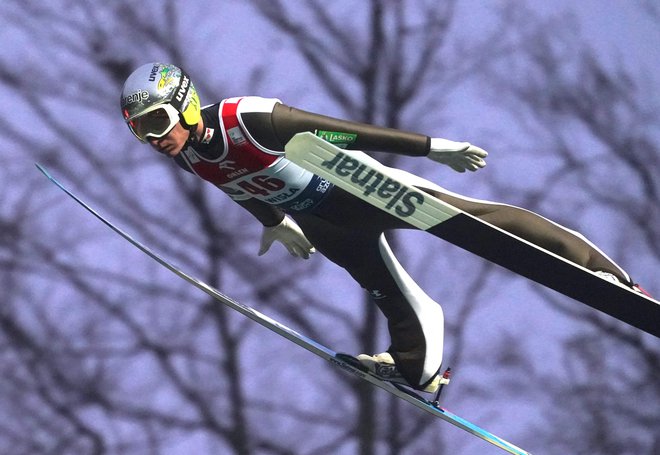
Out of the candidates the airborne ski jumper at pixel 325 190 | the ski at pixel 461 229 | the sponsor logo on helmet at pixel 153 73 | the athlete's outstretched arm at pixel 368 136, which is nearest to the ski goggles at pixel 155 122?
the airborne ski jumper at pixel 325 190

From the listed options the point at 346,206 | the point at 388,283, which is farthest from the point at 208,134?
the point at 388,283

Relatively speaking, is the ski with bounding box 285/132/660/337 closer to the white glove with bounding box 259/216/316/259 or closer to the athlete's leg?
the athlete's leg

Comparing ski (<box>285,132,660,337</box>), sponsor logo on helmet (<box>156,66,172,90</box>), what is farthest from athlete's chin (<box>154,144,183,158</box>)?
ski (<box>285,132,660,337</box>)

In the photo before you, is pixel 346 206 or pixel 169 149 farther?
→ pixel 346 206

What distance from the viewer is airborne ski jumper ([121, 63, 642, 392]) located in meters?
5.04

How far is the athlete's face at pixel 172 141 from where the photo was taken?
5023 millimetres

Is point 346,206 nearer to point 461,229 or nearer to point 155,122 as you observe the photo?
point 461,229

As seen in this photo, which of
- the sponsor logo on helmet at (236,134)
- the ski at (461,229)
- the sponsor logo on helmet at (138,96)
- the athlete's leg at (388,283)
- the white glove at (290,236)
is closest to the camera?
the ski at (461,229)

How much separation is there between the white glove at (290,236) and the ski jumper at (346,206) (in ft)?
0.15

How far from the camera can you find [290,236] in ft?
19.4

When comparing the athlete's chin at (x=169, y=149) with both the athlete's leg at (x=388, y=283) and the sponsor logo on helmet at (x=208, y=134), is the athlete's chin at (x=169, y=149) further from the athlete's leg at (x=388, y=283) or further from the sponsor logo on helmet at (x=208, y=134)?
the athlete's leg at (x=388, y=283)

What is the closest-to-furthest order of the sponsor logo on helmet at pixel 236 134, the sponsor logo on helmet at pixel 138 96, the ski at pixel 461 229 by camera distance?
the ski at pixel 461 229
the sponsor logo on helmet at pixel 138 96
the sponsor logo on helmet at pixel 236 134

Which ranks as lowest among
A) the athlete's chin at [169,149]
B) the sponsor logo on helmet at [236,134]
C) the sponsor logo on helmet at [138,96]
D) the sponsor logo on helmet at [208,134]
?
the athlete's chin at [169,149]

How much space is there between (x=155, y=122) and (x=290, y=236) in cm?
110
